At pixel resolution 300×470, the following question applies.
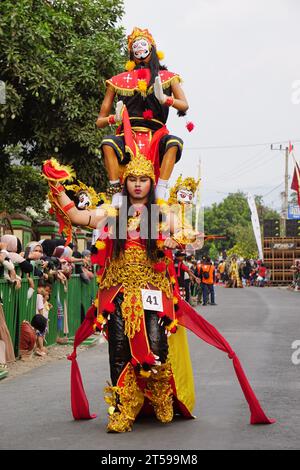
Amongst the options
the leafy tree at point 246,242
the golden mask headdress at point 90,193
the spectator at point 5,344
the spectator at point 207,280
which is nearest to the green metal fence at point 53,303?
the spectator at point 5,344

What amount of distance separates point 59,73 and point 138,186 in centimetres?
1201

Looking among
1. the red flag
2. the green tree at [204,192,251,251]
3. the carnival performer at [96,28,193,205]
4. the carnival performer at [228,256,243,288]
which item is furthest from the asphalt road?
the green tree at [204,192,251,251]

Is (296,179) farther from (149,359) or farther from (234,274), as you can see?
(149,359)

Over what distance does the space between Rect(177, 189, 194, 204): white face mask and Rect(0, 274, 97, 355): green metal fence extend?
4.75 meters

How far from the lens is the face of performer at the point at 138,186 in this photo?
23.8ft

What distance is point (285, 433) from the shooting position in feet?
22.3

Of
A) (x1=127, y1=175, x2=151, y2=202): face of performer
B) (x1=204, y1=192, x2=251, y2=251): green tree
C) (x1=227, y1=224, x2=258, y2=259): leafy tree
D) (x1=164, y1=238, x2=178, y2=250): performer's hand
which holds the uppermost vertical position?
(x1=204, y1=192, x2=251, y2=251): green tree

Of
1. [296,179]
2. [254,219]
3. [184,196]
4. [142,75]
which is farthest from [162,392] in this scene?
[254,219]

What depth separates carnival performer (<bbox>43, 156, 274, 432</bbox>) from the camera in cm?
701

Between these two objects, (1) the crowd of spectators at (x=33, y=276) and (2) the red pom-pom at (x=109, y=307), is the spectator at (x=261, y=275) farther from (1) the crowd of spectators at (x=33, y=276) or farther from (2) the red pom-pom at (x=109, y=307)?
(2) the red pom-pom at (x=109, y=307)

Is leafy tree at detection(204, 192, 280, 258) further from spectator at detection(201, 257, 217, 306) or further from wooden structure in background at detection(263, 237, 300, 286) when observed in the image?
spectator at detection(201, 257, 217, 306)

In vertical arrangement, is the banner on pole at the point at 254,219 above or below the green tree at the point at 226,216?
below

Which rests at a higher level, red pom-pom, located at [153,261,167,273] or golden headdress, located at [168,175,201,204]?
golden headdress, located at [168,175,201,204]

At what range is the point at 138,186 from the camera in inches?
286
